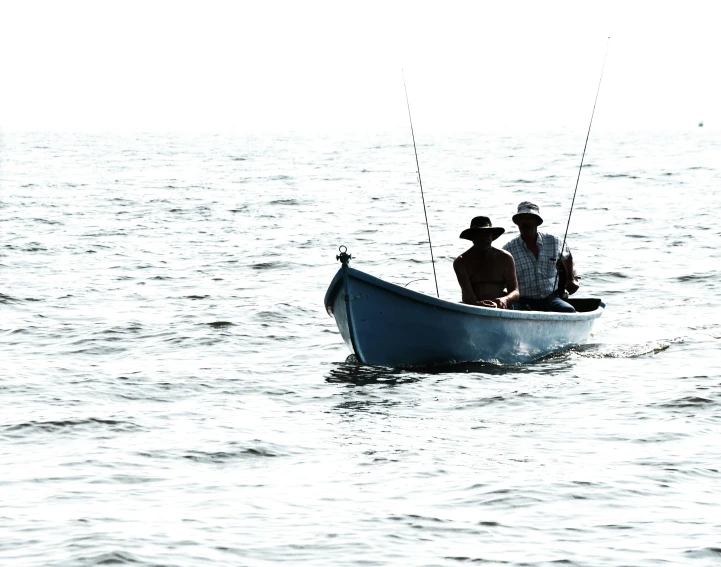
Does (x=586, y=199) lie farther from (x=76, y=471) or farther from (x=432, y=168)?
(x=76, y=471)

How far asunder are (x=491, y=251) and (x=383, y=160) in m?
44.7

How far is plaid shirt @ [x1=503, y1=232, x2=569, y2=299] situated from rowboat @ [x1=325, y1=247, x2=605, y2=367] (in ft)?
1.61

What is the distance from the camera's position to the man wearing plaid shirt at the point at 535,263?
40.3 ft

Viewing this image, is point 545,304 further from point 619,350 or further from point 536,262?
point 619,350

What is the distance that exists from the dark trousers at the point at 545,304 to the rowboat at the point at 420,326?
0.46 meters

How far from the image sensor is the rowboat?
11.2 meters

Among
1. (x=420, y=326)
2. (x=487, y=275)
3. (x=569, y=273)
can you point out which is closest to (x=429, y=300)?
(x=420, y=326)

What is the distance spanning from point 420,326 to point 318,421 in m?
1.82

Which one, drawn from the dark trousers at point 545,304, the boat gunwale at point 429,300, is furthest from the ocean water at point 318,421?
the dark trousers at point 545,304

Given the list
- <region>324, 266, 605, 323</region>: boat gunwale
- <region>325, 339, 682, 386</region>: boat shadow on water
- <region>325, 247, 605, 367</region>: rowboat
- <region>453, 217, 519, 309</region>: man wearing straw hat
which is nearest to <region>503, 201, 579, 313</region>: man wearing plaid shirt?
<region>325, 247, 605, 367</region>: rowboat

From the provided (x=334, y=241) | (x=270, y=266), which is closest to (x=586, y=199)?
(x=334, y=241)

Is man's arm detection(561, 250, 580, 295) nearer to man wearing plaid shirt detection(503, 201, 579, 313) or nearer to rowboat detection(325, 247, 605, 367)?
man wearing plaid shirt detection(503, 201, 579, 313)

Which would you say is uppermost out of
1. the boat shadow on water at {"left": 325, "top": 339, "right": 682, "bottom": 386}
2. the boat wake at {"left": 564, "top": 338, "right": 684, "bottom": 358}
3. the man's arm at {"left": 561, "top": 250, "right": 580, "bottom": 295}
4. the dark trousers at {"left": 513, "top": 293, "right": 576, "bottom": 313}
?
the man's arm at {"left": 561, "top": 250, "right": 580, "bottom": 295}

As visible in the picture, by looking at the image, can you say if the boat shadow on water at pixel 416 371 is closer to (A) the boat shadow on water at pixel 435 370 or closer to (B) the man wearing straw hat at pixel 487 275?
(A) the boat shadow on water at pixel 435 370
